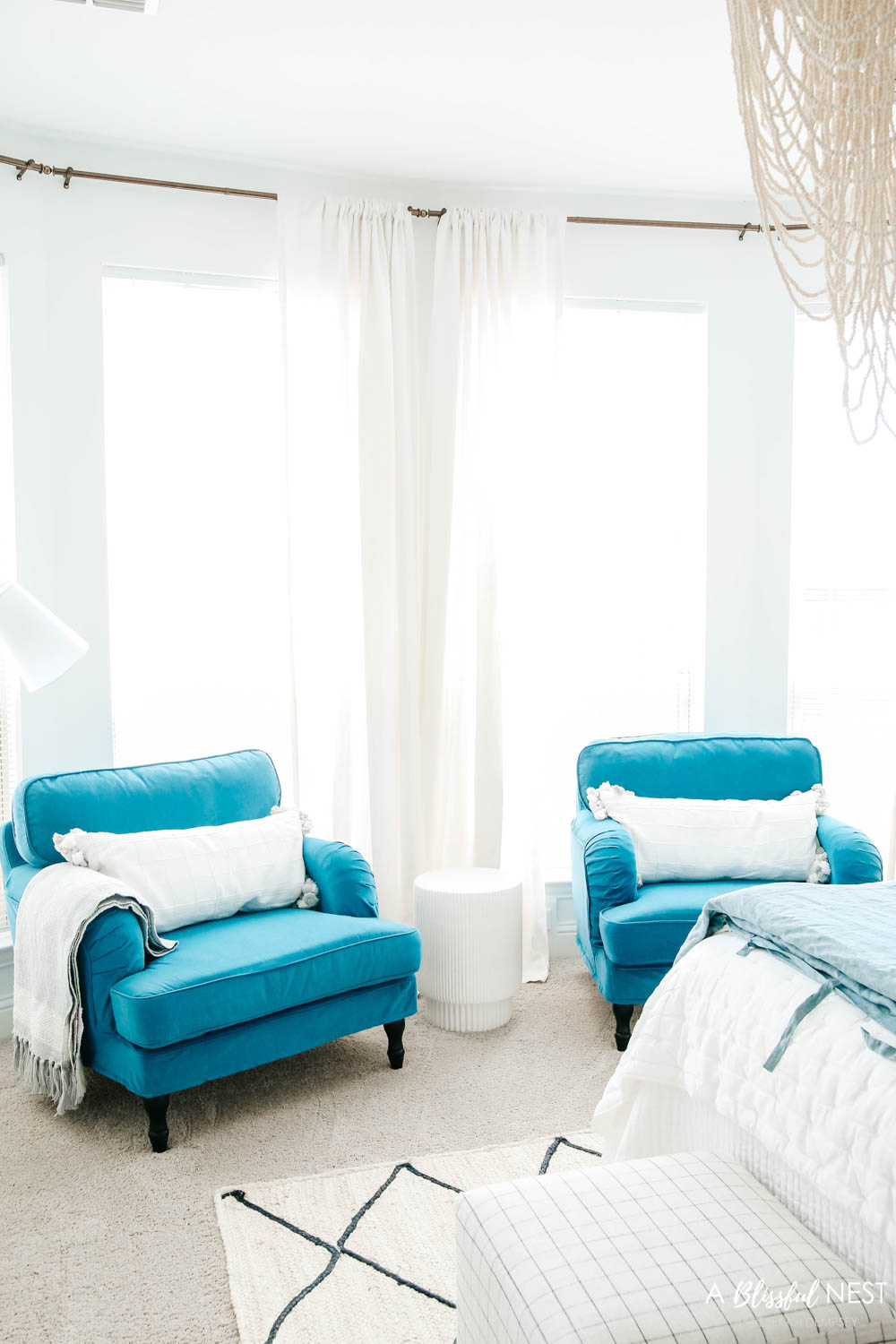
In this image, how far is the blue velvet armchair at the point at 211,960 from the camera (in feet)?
8.09

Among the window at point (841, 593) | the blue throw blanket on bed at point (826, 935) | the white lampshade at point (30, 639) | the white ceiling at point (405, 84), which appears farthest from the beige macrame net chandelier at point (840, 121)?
the window at point (841, 593)

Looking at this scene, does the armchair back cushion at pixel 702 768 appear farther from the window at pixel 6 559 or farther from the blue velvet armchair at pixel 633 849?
the window at pixel 6 559

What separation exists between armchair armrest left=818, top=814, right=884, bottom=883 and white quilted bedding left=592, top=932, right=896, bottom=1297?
1.14m

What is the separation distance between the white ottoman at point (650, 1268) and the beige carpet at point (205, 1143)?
75 cm

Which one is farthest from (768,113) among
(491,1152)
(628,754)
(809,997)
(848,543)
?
(848,543)

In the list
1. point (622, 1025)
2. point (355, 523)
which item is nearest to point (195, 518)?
point (355, 523)

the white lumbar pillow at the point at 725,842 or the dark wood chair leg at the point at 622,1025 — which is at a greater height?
the white lumbar pillow at the point at 725,842

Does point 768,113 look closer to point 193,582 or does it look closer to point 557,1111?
point 557,1111

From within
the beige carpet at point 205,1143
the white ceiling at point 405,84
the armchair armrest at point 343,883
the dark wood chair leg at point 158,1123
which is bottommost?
the beige carpet at point 205,1143

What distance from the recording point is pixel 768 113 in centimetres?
118

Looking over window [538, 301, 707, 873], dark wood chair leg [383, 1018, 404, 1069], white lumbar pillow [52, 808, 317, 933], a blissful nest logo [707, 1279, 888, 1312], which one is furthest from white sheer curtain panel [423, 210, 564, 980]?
a blissful nest logo [707, 1279, 888, 1312]

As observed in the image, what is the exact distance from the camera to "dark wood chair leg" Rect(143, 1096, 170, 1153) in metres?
2.47

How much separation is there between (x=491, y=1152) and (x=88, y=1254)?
A: 917 mm

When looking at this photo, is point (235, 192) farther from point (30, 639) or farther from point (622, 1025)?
point (622, 1025)
